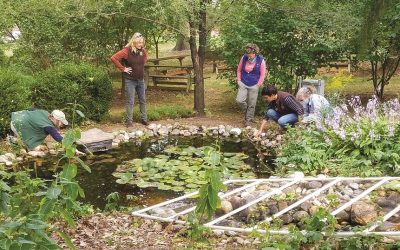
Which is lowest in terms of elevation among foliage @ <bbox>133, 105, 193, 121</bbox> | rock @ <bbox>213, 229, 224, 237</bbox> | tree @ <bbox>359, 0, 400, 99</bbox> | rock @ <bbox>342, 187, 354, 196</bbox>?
rock @ <bbox>213, 229, 224, 237</bbox>

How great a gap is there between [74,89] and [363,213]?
258 inches

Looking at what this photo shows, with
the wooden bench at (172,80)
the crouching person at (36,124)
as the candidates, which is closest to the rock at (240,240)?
the crouching person at (36,124)

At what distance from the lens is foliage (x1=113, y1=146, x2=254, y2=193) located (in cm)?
718

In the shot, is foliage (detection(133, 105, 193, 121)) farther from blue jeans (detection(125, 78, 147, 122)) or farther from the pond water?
the pond water

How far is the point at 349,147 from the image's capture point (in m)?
7.00

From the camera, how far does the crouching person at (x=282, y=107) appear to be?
28.1 ft

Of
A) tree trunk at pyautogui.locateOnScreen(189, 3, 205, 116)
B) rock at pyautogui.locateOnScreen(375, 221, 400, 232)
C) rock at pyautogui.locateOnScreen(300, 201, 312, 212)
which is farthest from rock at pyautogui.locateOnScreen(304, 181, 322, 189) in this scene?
tree trunk at pyautogui.locateOnScreen(189, 3, 205, 116)

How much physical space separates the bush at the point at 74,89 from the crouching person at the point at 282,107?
337 centimetres

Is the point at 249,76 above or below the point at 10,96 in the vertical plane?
above

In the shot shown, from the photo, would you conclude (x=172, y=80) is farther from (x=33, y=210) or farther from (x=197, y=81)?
(x=33, y=210)

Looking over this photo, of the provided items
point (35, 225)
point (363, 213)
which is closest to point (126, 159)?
point (363, 213)

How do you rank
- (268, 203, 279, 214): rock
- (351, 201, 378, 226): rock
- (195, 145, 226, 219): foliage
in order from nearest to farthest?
(195, 145, 226, 219): foliage
(351, 201, 378, 226): rock
(268, 203, 279, 214): rock

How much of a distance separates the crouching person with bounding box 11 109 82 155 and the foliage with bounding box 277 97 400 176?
306 cm

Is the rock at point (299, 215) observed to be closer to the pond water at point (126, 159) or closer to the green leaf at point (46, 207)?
the pond water at point (126, 159)
